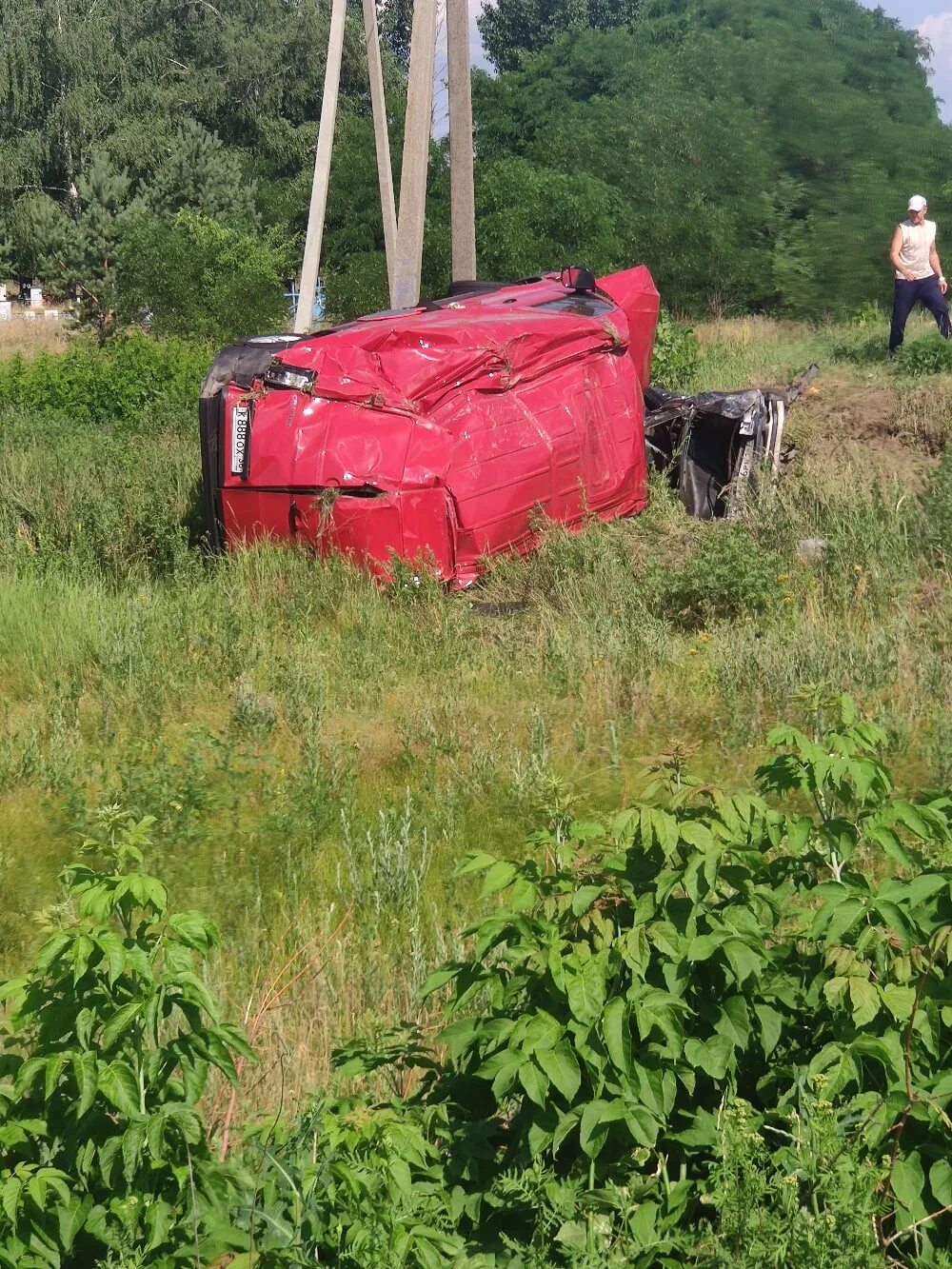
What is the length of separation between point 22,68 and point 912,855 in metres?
50.4

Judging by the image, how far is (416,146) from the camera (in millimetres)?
12703

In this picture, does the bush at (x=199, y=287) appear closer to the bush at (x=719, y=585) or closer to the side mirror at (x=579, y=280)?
the side mirror at (x=579, y=280)

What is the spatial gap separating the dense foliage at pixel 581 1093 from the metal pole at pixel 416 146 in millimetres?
10449

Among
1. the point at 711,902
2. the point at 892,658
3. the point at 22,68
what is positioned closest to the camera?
the point at 711,902

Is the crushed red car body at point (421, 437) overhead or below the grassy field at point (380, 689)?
overhead

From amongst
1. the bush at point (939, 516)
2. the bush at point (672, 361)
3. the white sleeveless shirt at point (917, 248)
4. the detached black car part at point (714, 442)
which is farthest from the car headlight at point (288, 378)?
the white sleeveless shirt at point (917, 248)

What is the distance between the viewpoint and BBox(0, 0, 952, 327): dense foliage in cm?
2227

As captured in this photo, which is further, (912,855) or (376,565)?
(376,565)

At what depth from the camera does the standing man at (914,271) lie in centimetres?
1357

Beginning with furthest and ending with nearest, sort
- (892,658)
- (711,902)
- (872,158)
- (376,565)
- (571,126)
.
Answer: (571,126) → (872,158) → (376,565) → (892,658) → (711,902)

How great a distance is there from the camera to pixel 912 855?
3090 millimetres

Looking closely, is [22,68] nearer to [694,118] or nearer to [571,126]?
[571,126]

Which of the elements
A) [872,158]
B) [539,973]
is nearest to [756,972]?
[539,973]

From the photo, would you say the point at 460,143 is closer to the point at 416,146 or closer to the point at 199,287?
the point at 416,146
